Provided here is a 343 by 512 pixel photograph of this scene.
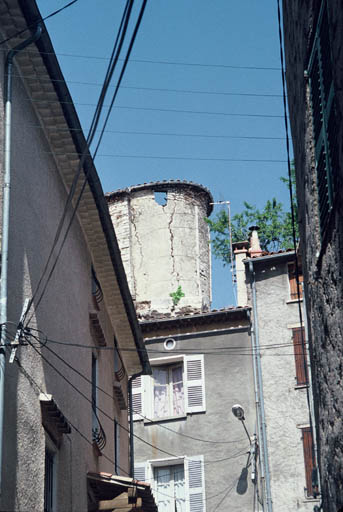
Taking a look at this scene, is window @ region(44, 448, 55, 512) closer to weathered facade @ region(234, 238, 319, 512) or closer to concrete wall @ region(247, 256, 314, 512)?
weathered facade @ region(234, 238, 319, 512)

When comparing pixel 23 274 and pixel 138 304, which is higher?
pixel 138 304

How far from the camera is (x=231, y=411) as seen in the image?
25.6 meters

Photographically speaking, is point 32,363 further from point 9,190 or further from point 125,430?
point 125,430

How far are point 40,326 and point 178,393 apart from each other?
50.7 ft

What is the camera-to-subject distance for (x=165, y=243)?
33.4 metres

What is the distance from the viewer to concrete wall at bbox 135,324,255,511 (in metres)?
24.9

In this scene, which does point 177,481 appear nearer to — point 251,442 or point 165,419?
point 165,419

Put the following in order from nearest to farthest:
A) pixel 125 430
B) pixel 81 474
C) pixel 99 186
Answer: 1. pixel 81 474
2. pixel 99 186
3. pixel 125 430

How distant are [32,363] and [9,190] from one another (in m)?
2.06

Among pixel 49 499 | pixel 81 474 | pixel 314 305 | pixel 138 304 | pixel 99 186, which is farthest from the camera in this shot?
pixel 138 304

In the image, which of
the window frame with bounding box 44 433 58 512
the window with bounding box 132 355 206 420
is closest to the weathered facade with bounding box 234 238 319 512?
the window with bounding box 132 355 206 420

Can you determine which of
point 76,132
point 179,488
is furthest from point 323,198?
point 179,488

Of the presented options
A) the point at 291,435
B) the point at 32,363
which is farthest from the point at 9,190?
the point at 291,435

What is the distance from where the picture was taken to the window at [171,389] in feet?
85.4
